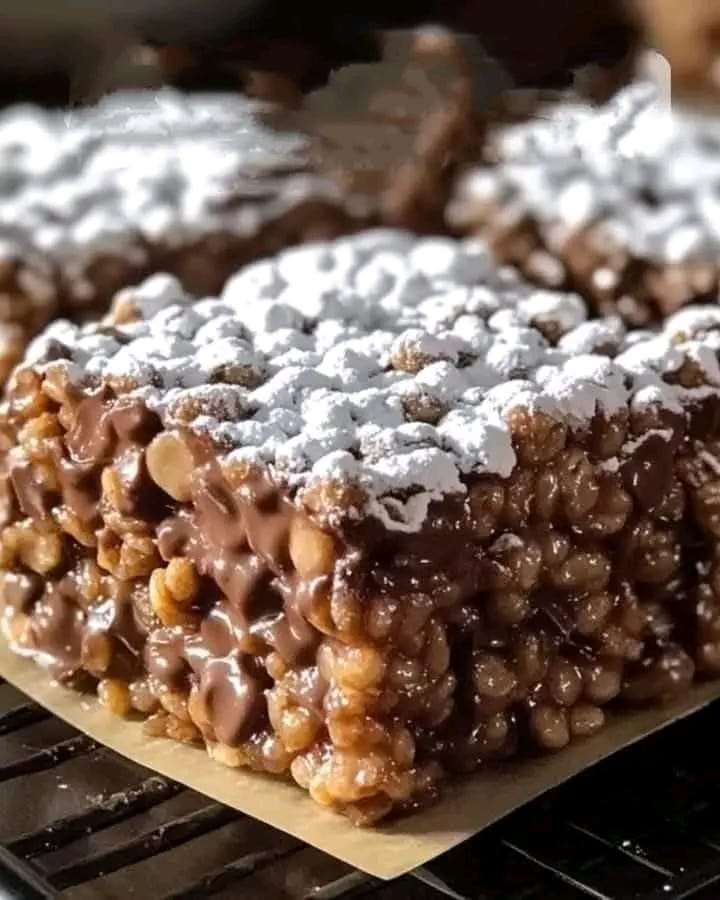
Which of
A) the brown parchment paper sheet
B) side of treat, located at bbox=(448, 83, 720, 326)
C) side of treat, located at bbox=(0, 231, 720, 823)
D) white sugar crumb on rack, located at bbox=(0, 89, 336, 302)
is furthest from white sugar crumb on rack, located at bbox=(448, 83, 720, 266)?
the brown parchment paper sheet

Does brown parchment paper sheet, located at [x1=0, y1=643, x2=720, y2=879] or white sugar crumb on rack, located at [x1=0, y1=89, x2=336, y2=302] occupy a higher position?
white sugar crumb on rack, located at [x1=0, y1=89, x2=336, y2=302]

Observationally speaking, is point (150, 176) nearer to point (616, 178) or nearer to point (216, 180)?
point (216, 180)

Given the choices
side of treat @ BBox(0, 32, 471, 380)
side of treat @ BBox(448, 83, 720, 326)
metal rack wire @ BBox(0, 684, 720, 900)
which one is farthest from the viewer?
side of treat @ BBox(0, 32, 471, 380)

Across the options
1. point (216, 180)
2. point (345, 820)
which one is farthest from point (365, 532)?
point (216, 180)

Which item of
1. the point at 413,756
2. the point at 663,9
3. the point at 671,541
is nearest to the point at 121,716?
the point at 413,756

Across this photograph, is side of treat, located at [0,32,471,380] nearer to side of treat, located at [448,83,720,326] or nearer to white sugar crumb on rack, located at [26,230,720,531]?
side of treat, located at [448,83,720,326]

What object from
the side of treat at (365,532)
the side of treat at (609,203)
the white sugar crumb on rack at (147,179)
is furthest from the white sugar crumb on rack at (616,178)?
the side of treat at (365,532)
